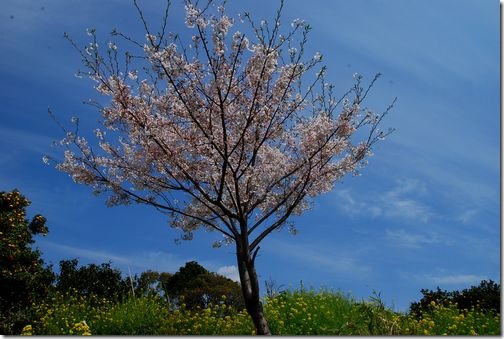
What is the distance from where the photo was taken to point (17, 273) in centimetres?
1146

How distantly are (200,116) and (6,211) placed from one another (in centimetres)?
665

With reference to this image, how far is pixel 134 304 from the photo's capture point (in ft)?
35.2

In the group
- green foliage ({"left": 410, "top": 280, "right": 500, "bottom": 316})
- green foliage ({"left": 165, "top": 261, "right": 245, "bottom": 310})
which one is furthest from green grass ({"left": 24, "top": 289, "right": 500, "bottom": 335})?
green foliage ({"left": 165, "top": 261, "right": 245, "bottom": 310})

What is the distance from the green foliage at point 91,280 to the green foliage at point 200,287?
3.62 metres

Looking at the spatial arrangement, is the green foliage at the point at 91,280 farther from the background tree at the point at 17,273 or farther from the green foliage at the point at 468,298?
the green foliage at the point at 468,298

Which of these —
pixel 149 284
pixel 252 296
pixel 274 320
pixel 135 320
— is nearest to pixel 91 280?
pixel 149 284

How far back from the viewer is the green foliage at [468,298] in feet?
40.1

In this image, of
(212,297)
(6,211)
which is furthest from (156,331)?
(212,297)

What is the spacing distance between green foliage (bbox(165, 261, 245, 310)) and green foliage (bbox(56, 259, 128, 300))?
362cm

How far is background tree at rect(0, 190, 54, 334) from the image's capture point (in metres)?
11.3

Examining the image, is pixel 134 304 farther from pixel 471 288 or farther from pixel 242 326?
pixel 471 288

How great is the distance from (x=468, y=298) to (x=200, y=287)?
1054 centimetres

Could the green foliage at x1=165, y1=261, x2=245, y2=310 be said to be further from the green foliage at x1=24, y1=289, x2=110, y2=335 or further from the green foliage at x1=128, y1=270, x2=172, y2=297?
the green foliage at x1=24, y1=289, x2=110, y2=335

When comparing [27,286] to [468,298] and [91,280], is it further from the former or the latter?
[468,298]
